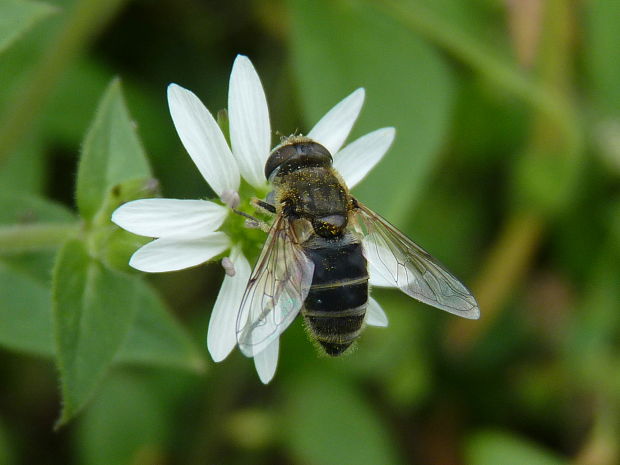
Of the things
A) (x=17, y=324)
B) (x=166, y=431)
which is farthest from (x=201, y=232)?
(x=166, y=431)

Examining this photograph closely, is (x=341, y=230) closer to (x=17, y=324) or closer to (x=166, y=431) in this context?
(x=17, y=324)

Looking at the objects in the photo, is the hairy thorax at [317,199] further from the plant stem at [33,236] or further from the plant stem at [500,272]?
the plant stem at [500,272]

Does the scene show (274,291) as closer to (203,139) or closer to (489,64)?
(203,139)

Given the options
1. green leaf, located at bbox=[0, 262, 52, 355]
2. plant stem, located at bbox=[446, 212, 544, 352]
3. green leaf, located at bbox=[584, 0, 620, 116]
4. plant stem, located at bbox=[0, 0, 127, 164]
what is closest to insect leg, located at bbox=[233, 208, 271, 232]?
green leaf, located at bbox=[0, 262, 52, 355]


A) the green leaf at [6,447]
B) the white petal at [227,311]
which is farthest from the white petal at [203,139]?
the green leaf at [6,447]

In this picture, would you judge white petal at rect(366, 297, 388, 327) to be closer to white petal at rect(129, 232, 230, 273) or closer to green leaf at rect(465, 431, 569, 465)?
white petal at rect(129, 232, 230, 273)

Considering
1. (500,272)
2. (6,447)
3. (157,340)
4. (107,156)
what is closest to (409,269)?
(157,340)

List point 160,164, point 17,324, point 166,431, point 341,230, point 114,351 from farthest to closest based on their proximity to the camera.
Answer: point 160,164 → point 166,431 → point 17,324 → point 114,351 → point 341,230
